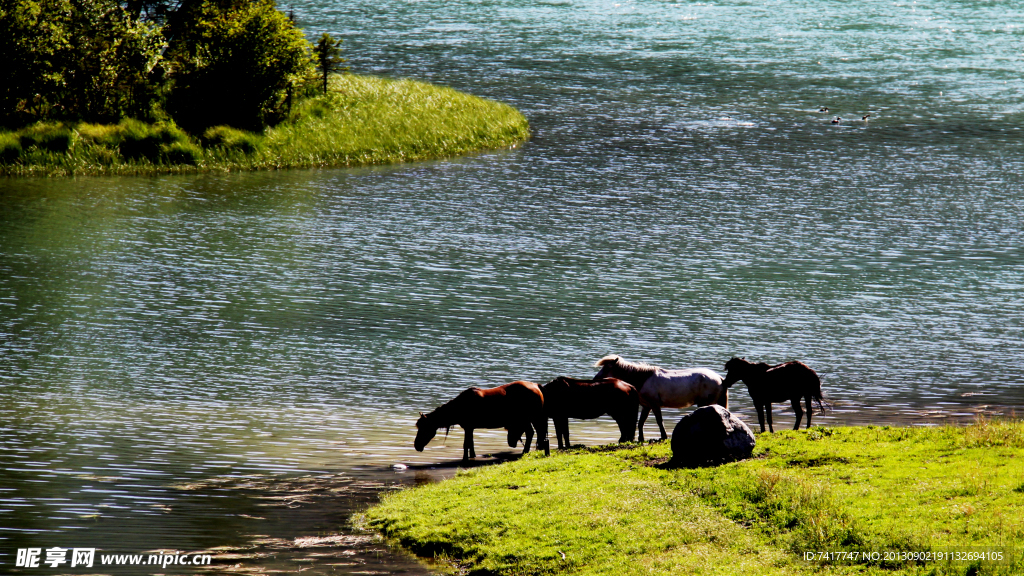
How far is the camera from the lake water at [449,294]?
22.8m

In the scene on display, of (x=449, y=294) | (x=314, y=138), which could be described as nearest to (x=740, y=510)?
(x=449, y=294)

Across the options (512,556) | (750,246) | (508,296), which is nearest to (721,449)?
(512,556)

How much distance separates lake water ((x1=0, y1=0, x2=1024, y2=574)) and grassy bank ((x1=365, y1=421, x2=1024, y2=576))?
1.49 meters

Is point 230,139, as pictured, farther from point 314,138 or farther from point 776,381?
point 776,381

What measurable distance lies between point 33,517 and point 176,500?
261 centimetres

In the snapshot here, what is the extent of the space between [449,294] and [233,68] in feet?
131

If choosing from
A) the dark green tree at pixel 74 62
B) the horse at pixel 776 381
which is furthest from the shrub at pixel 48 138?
the horse at pixel 776 381

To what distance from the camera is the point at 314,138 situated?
7588cm

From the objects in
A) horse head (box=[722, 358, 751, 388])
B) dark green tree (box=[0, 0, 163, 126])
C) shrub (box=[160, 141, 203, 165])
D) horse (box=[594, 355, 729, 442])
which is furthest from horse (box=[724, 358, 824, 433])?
dark green tree (box=[0, 0, 163, 126])

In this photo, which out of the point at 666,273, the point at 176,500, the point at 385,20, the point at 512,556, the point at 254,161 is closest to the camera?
the point at 512,556

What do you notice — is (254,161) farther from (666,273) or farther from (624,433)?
(624,433)

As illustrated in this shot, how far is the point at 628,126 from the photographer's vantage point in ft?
293

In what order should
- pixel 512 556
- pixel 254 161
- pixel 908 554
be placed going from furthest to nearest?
1. pixel 254 161
2. pixel 512 556
3. pixel 908 554

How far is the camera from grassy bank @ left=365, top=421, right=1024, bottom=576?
1526cm
